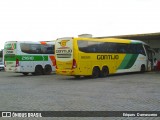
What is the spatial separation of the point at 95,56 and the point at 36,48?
6.53m

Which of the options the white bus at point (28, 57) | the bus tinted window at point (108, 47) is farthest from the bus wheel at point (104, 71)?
the white bus at point (28, 57)

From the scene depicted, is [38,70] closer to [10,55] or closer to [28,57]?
[28,57]

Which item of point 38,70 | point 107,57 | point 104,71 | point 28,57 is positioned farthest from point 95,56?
point 38,70

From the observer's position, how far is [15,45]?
86.5 feet

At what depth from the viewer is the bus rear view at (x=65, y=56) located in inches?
874

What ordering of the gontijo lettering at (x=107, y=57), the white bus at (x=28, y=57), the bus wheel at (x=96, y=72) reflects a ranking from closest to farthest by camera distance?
the bus wheel at (x=96, y=72) < the gontijo lettering at (x=107, y=57) < the white bus at (x=28, y=57)

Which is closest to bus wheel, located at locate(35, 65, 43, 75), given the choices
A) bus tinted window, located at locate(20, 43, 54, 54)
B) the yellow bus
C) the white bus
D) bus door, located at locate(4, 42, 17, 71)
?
the white bus

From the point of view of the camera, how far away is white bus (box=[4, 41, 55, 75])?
26.5 m

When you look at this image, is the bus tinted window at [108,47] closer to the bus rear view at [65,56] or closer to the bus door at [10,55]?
the bus rear view at [65,56]

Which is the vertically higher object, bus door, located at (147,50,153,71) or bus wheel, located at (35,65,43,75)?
bus door, located at (147,50,153,71)

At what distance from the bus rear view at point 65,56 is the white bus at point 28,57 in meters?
4.53

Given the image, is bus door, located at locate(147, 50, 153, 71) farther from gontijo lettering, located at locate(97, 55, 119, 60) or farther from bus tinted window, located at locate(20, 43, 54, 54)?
bus tinted window, located at locate(20, 43, 54, 54)

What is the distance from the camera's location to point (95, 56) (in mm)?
23391

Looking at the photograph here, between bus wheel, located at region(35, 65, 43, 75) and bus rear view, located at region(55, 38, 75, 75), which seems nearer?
bus rear view, located at region(55, 38, 75, 75)
